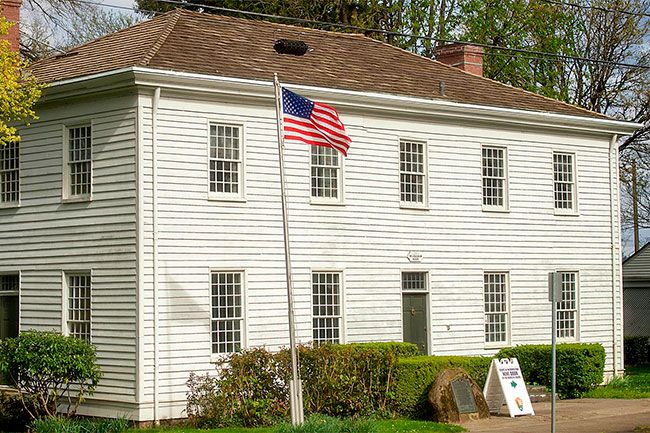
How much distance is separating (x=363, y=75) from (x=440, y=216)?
12.8 feet

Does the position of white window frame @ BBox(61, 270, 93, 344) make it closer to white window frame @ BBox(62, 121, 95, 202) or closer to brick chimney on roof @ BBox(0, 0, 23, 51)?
white window frame @ BBox(62, 121, 95, 202)

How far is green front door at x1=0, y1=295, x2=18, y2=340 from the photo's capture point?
27766 mm

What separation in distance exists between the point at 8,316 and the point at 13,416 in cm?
350

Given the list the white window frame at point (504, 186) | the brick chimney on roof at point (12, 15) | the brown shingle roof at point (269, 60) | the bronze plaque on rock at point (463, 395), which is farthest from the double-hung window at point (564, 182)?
the brick chimney on roof at point (12, 15)

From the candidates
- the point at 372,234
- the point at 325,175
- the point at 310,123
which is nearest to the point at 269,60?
the point at 325,175

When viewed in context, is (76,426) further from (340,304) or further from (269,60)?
(269,60)

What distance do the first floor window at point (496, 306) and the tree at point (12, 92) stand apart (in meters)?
12.4

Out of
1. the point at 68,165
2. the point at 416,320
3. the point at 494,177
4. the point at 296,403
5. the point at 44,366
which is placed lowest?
the point at 296,403

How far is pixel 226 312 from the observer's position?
2589cm

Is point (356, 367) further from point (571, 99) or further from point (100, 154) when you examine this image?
point (571, 99)

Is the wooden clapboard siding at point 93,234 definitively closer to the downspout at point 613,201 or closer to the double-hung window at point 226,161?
the double-hung window at point 226,161

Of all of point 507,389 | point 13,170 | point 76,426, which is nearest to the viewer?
point 76,426

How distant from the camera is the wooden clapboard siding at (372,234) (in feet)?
82.5

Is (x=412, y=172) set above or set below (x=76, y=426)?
above
